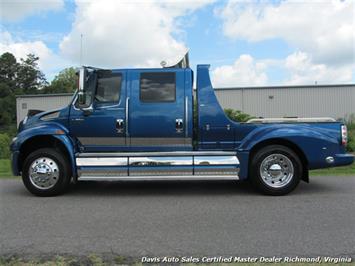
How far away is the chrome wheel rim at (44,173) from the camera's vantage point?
8.31m

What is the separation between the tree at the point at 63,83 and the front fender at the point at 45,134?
7545cm

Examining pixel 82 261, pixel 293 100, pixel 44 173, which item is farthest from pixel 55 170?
pixel 293 100

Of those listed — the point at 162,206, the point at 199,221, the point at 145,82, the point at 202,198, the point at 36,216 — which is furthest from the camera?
the point at 145,82

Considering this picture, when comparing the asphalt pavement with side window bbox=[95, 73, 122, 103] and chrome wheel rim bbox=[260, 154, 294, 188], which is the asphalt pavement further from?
side window bbox=[95, 73, 122, 103]

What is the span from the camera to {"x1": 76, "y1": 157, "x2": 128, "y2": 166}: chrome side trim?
825 centimetres

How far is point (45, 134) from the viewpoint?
27.3ft

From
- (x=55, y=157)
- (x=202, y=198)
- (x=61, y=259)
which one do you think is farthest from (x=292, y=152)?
(x=61, y=259)

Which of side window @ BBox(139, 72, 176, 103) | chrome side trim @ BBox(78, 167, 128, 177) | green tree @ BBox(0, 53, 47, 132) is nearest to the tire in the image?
side window @ BBox(139, 72, 176, 103)

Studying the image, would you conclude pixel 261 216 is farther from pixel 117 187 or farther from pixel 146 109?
pixel 117 187

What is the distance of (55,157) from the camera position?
8281mm

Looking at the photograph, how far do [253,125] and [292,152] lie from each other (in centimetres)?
89

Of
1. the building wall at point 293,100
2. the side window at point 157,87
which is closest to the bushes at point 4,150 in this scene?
the side window at point 157,87

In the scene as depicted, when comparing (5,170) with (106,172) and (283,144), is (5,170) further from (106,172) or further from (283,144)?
(283,144)

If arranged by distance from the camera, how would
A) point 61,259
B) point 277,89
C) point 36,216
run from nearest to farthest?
point 61,259 → point 36,216 → point 277,89
